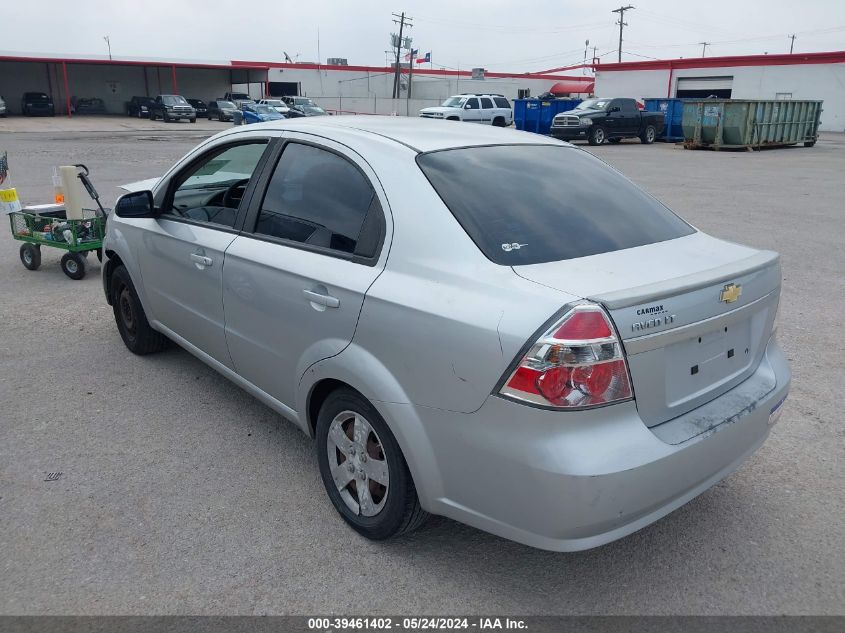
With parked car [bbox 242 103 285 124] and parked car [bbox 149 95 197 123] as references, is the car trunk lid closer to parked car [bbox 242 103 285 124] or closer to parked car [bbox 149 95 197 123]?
parked car [bbox 242 103 285 124]

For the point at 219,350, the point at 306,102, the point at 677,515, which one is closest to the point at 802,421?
the point at 677,515

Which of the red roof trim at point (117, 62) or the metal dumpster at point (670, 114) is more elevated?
the red roof trim at point (117, 62)

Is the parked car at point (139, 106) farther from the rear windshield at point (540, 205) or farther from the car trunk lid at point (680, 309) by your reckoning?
the car trunk lid at point (680, 309)

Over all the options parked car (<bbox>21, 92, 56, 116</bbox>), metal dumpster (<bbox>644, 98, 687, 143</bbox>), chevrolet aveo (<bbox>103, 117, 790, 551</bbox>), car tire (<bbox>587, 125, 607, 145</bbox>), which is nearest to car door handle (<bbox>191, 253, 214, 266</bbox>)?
chevrolet aveo (<bbox>103, 117, 790, 551</bbox>)

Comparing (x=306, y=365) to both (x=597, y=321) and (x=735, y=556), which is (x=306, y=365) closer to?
(x=597, y=321)

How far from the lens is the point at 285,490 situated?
344 centimetres

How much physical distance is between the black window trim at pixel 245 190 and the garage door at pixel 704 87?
46.5 meters

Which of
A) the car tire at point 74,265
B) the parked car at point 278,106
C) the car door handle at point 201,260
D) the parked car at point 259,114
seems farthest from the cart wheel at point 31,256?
the parked car at point 278,106

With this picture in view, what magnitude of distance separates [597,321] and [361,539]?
57.9 inches

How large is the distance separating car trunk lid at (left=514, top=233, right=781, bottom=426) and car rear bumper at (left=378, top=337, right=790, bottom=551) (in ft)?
0.39

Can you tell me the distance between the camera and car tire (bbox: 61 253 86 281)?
7.27m

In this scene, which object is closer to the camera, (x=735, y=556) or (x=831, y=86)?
(x=735, y=556)

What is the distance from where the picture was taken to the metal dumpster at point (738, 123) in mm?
25594

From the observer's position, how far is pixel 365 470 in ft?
9.75
